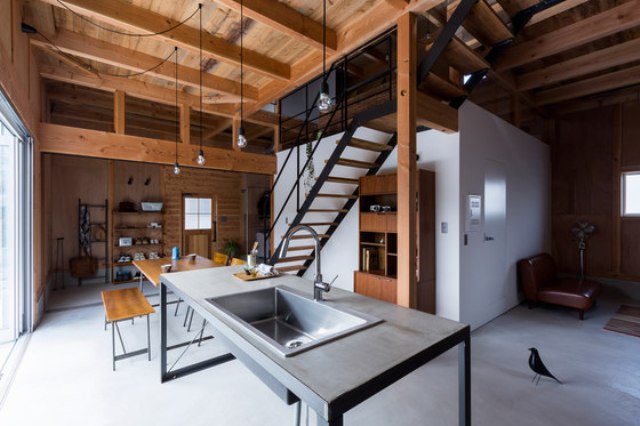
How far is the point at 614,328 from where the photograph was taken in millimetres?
3906

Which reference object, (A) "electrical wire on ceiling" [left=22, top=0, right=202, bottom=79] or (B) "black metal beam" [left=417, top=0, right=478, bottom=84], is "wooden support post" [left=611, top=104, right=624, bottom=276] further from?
(A) "electrical wire on ceiling" [left=22, top=0, right=202, bottom=79]

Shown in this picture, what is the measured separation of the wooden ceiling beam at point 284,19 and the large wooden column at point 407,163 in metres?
0.91

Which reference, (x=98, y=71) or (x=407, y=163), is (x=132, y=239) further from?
(x=407, y=163)

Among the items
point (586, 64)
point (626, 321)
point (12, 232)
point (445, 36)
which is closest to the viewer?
point (445, 36)

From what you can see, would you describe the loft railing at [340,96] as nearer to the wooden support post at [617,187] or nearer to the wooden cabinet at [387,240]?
the wooden cabinet at [387,240]

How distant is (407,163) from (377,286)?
1.72 metres

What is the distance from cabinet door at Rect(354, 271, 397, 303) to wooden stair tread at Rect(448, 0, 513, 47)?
2.83 meters

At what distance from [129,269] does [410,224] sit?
21.8 ft

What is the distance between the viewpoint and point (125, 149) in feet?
15.3

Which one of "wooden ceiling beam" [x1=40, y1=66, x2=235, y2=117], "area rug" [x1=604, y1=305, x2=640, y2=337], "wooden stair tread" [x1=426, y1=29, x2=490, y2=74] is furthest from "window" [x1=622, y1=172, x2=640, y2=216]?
"wooden ceiling beam" [x1=40, y1=66, x2=235, y2=117]

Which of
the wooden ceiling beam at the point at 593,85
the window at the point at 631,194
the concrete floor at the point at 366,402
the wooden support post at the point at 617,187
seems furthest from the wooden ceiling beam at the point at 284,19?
the window at the point at 631,194

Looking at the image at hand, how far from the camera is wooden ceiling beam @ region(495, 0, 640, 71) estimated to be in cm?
329

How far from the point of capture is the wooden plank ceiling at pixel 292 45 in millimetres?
3018

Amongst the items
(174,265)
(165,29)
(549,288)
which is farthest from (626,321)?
(165,29)
